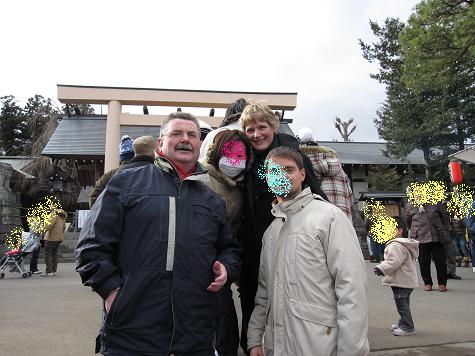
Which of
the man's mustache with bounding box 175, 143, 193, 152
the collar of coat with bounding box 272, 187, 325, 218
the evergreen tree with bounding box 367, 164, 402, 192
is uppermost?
the evergreen tree with bounding box 367, 164, 402, 192

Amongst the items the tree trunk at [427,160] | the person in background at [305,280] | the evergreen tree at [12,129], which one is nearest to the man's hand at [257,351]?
the person in background at [305,280]

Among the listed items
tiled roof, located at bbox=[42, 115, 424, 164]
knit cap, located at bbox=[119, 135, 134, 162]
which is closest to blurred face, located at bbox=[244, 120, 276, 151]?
knit cap, located at bbox=[119, 135, 134, 162]

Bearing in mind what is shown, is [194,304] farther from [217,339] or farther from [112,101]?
[112,101]

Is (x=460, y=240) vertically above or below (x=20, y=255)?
above

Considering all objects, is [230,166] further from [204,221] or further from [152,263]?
[152,263]

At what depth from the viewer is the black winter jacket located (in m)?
1.61

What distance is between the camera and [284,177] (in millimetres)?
2078

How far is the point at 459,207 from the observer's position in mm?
9273

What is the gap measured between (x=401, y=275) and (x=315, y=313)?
8.20 feet

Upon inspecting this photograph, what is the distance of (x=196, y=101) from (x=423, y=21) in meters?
7.38

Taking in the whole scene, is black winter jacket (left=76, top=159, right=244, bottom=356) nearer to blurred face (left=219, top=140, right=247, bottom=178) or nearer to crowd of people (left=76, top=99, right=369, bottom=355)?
crowd of people (left=76, top=99, right=369, bottom=355)

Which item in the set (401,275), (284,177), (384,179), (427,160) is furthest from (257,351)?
(427,160)

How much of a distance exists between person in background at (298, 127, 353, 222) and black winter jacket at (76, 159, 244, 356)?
148cm

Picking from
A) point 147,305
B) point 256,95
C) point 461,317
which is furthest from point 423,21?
point 147,305
